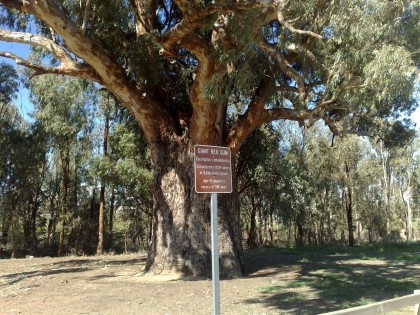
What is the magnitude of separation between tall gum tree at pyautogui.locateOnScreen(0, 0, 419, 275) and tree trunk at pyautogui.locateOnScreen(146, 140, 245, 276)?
0.03 metres

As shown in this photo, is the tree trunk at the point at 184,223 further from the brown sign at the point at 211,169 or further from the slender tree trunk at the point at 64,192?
the slender tree trunk at the point at 64,192

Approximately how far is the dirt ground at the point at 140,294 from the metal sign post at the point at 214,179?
380 cm

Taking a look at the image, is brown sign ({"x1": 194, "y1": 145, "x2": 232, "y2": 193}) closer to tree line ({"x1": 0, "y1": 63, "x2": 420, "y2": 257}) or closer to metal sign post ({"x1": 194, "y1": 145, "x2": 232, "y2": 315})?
metal sign post ({"x1": 194, "y1": 145, "x2": 232, "y2": 315})

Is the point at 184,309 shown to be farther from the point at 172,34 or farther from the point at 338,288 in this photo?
the point at 172,34

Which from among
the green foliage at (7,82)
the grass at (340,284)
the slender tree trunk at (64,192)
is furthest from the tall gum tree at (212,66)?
the slender tree trunk at (64,192)

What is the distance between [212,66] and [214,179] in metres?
7.00

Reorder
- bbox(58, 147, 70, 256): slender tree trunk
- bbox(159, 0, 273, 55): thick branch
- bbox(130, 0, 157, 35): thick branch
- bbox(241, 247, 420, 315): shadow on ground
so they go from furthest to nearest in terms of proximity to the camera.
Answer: bbox(58, 147, 70, 256): slender tree trunk < bbox(130, 0, 157, 35): thick branch < bbox(159, 0, 273, 55): thick branch < bbox(241, 247, 420, 315): shadow on ground

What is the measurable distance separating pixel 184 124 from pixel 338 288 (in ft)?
22.2

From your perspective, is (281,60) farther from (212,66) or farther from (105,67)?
(105,67)

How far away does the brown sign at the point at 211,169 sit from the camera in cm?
464

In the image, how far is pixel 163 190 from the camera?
1320cm

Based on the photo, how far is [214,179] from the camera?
482 cm

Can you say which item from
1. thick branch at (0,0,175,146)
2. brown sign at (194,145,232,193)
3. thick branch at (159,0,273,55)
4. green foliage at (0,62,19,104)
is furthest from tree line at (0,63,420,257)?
brown sign at (194,145,232,193)

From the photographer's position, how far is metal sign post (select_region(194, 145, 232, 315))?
4621 millimetres
